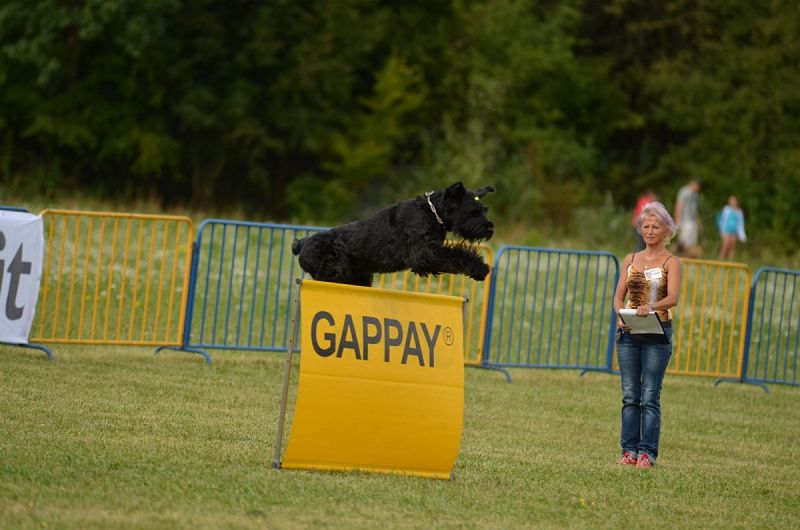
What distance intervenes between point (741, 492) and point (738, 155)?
28567 millimetres

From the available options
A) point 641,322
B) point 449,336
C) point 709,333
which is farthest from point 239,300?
point 449,336

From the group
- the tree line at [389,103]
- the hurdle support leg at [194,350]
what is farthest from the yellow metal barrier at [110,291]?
the tree line at [389,103]

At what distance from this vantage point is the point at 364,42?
33906 mm

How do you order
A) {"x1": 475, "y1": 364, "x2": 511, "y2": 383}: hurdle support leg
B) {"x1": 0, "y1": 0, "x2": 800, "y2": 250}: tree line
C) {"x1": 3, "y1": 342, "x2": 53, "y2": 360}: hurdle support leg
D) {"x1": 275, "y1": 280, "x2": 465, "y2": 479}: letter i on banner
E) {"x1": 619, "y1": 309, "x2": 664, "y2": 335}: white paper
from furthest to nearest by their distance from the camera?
{"x1": 0, "y1": 0, "x2": 800, "y2": 250}: tree line, {"x1": 475, "y1": 364, "x2": 511, "y2": 383}: hurdle support leg, {"x1": 3, "y1": 342, "x2": 53, "y2": 360}: hurdle support leg, {"x1": 619, "y1": 309, "x2": 664, "y2": 335}: white paper, {"x1": 275, "y1": 280, "x2": 465, "y2": 479}: letter i on banner

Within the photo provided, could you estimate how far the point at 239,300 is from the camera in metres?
Answer: 14.1

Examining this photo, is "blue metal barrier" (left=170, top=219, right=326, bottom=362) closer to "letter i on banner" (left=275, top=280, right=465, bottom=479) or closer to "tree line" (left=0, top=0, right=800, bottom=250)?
"letter i on banner" (left=275, top=280, right=465, bottom=479)

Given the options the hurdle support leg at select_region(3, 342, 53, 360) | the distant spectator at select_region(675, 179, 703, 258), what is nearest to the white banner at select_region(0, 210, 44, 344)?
the hurdle support leg at select_region(3, 342, 53, 360)

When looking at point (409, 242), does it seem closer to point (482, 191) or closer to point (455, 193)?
point (455, 193)

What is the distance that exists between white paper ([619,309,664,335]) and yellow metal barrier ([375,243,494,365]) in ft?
13.6

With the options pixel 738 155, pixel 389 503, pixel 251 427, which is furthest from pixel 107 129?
pixel 389 503

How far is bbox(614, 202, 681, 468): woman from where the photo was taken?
25.8 ft

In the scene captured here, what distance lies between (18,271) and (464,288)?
16.7 feet

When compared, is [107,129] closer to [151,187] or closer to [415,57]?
[151,187]

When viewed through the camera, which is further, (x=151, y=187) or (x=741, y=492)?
(x=151, y=187)
